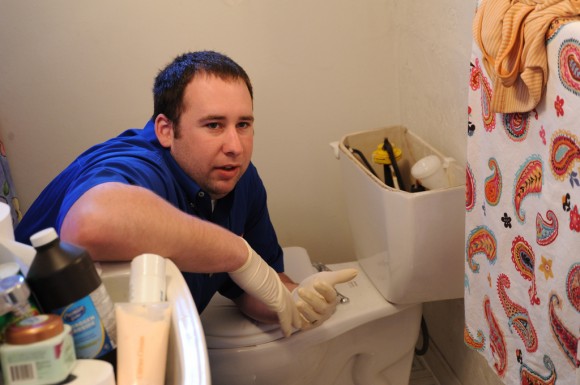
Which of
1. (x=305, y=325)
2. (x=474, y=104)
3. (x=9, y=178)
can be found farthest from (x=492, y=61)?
(x=9, y=178)

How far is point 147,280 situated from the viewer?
0.68 meters

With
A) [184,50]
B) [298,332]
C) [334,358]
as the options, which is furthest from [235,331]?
[184,50]

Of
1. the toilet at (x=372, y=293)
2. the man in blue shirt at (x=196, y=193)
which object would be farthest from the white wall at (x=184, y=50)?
the man in blue shirt at (x=196, y=193)

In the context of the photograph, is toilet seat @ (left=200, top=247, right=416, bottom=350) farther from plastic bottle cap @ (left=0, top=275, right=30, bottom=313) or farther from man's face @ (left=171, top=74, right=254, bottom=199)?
plastic bottle cap @ (left=0, top=275, right=30, bottom=313)

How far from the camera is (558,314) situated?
85 centimetres

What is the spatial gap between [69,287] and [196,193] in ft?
2.23

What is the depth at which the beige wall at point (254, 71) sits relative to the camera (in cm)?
164

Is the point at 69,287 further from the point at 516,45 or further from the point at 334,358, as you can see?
the point at 334,358

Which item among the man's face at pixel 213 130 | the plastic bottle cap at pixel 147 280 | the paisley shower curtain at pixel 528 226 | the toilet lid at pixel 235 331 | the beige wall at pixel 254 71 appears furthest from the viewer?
the beige wall at pixel 254 71

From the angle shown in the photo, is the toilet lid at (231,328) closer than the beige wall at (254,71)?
Yes

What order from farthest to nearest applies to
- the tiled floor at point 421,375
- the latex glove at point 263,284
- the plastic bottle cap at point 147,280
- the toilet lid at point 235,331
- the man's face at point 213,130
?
the tiled floor at point 421,375 < the toilet lid at point 235,331 < the man's face at point 213,130 < the latex glove at point 263,284 < the plastic bottle cap at point 147,280

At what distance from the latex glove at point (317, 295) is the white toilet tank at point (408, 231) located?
123 millimetres

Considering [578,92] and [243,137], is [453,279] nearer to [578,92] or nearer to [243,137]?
[243,137]

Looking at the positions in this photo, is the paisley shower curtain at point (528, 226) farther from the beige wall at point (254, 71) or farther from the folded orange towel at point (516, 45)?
the beige wall at point (254, 71)
